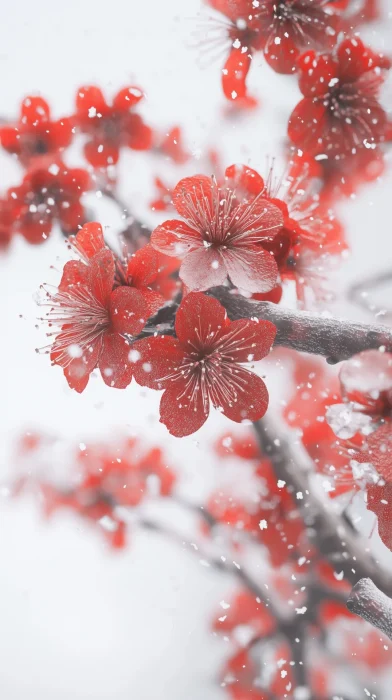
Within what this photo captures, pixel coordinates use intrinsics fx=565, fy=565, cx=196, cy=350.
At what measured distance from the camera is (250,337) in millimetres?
203

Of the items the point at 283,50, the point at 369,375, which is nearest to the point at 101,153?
the point at 283,50

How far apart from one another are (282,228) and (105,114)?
168mm

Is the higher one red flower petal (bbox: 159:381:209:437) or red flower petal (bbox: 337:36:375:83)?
red flower petal (bbox: 337:36:375:83)

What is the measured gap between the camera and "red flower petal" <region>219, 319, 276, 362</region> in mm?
203

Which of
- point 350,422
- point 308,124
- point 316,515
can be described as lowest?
point 316,515

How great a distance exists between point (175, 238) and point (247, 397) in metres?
0.07

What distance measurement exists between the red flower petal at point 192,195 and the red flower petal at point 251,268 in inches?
0.8

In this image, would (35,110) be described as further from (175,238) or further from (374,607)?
(374,607)

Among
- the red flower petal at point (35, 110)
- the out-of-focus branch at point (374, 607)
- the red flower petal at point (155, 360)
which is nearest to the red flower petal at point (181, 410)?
the red flower petal at point (155, 360)

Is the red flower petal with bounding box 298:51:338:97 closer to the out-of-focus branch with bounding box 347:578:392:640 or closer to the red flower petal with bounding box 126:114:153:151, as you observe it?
the red flower petal with bounding box 126:114:153:151

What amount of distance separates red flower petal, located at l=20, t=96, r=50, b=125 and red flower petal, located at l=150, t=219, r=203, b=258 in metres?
0.17

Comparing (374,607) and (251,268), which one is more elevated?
(251,268)

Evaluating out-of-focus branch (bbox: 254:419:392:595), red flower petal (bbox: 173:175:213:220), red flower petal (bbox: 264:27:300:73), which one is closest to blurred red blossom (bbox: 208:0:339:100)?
red flower petal (bbox: 264:27:300:73)

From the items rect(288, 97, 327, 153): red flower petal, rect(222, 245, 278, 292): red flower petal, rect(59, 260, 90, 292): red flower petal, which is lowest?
rect(222, 245, 278, 292): red flower petal
